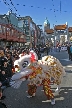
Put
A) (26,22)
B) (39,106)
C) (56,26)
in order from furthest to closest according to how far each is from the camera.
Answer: (26,22), (56,26), (39,106)

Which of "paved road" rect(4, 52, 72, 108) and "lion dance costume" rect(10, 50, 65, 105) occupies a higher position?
"lion dance costume" rect(10, 50, 65, 105)

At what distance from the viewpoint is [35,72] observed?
6.20 metres

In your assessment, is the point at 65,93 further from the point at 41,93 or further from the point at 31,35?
the point at 31,35

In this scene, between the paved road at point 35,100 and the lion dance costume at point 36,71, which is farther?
the paved road at point 35,100

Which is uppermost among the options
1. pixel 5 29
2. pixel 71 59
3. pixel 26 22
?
pixel 26 22

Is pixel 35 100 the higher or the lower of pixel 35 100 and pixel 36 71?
the lower

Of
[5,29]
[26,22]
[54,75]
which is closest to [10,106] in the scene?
[54,75]

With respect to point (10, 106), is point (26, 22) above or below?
above

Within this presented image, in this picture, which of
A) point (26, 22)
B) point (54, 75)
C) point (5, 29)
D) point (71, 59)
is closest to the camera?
point (54, 75)

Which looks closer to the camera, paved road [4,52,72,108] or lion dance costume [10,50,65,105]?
lion dance costume [10,50,65,105]

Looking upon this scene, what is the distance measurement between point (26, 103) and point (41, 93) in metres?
1.18

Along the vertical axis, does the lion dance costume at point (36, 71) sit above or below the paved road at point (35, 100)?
above

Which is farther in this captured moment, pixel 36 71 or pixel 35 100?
pixel 35 100

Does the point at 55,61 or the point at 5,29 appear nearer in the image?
the point at 55,61
